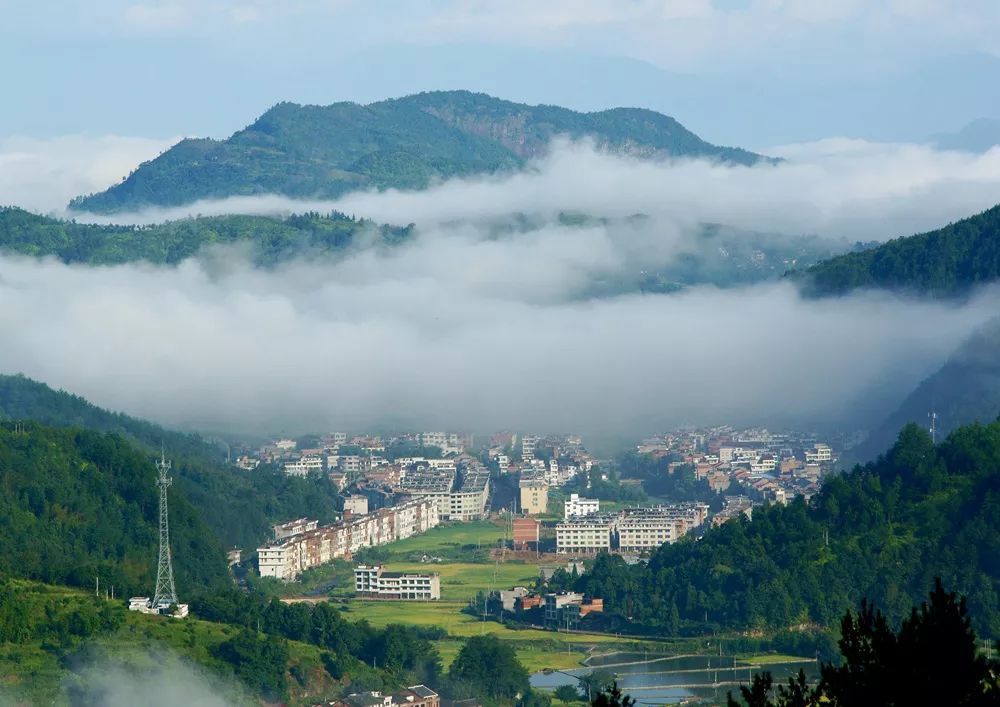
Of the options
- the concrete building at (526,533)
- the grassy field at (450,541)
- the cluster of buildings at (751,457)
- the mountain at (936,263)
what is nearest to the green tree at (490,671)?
the grassy field at (450,541)


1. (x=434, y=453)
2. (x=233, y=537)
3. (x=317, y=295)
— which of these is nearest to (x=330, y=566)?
(x=233, y=537)

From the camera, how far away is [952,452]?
58250mm

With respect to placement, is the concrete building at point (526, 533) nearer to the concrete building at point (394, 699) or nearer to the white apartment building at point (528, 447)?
the white apartment building at point (528, 447)

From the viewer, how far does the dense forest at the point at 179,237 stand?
130875 mm

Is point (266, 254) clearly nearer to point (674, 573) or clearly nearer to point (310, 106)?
point (310, 106)

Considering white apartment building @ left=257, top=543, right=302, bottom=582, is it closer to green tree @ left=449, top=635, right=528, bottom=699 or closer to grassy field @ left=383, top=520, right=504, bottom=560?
grassy field @ left=383, top=520, right=504, bottom=560

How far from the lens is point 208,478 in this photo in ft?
249

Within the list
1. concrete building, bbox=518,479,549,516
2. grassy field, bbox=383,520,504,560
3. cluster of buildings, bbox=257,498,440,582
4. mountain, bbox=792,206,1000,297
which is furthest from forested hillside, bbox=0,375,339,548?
mountain, bbox=792,206,1000,297

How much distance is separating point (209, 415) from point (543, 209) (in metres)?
63.9

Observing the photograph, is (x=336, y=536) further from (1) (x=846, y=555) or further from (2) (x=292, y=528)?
(1) (x=846, y=555)

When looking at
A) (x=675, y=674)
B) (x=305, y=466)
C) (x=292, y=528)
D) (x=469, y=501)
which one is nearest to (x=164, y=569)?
(x=675, y=674)

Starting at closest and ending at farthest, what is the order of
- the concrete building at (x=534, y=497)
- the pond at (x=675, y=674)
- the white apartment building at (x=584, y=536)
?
1. the pond at (x=675, y=674)
2. the white apartment building at (x=584, y=536)
3. the concrete building at (x=534, y=497)

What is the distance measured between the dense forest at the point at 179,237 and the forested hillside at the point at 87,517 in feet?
221

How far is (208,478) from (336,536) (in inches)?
242
